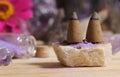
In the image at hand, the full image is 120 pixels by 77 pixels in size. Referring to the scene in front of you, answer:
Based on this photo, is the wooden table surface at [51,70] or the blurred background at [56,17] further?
the blurred background at [56,17]

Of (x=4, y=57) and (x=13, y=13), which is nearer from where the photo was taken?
(x=4, y=57)

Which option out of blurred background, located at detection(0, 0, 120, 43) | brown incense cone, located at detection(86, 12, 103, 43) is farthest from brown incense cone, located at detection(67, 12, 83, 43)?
blurred background, located at detection(0, 0, 120, 43)

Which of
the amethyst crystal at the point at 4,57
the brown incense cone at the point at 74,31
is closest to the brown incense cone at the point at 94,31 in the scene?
the brown incense cone at the point at 74,31

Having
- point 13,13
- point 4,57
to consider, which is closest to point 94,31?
point 4,57

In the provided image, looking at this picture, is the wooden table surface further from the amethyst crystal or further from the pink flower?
the pink flower

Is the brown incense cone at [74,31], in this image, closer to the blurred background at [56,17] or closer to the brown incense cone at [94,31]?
the brown incense cone at [94,31]

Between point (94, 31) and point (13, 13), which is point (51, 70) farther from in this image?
point (13, 13)
